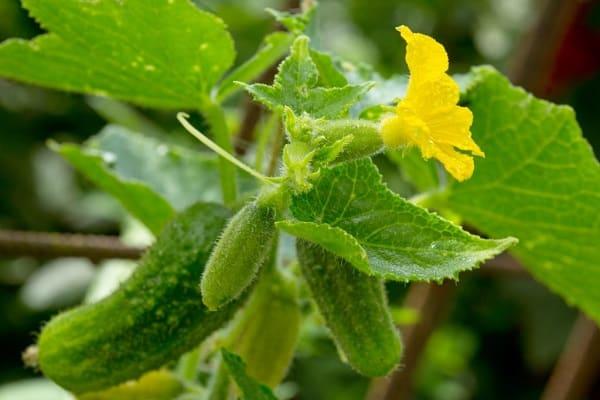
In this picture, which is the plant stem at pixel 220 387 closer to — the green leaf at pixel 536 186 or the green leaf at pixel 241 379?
the green leaf at pixel 241 379

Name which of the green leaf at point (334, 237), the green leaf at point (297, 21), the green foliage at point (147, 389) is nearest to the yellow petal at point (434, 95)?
the green leaf at point (334, 237)

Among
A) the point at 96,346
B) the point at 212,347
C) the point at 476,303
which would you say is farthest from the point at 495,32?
the point at 96,346

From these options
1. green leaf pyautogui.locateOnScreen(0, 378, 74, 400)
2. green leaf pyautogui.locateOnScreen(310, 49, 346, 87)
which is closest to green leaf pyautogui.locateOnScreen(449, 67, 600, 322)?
green leaf pyautogui.locateOnScreen(310, 49, 346, 87)

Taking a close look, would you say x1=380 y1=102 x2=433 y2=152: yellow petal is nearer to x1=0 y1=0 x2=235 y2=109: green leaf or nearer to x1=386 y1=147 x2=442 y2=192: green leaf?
x1=0 y1=0 x2=235 y2=109: green leaf

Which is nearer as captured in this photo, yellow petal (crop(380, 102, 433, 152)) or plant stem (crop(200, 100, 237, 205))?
yellow petal (crop(380, 102, 433, 152))

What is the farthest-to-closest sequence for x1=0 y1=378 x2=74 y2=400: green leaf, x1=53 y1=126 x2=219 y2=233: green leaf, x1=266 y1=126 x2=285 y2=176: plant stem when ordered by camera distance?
x1=0 y1=378 x2=74 y2=400: green leaf → x1=53 y1=126 x2=219 y2=233: green leaf → x1=266 y1=126 x2=285 y2=176: plant stem

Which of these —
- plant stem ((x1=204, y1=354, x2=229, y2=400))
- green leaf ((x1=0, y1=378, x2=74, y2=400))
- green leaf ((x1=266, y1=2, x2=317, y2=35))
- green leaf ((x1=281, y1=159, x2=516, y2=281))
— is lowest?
green leaf ((x1=0, y1=378, x2=74, y2=400))
